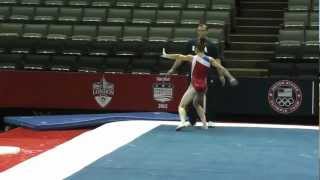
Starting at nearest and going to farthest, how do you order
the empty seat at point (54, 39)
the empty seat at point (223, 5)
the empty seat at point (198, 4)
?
the empty seat at point (54, 39), the empty seat at point (223, 5), the empty seat at point (198, 4)

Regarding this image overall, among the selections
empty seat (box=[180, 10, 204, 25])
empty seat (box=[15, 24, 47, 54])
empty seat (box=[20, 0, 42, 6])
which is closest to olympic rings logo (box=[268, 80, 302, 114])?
empty seat (box=[180, 10, 204, 25])

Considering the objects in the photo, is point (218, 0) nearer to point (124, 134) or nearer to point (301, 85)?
point (301, 85)

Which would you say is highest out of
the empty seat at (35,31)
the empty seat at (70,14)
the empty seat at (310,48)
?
the empty seat at (70,14)

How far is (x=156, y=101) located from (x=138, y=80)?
0.51m

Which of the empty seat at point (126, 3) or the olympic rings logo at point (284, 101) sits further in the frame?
the empty seat at point (126, 3)

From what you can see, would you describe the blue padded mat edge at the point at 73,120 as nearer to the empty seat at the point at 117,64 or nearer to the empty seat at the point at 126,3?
the empty seat at the point at 117,64

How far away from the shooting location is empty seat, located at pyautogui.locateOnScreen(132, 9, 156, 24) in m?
13.5

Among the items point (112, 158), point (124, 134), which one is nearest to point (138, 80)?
point (124, 134)

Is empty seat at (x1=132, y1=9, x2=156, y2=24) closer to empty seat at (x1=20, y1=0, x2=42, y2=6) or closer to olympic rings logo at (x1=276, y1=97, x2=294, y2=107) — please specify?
empty seat at (x1=20, y1=0, x2=42, y2=6)

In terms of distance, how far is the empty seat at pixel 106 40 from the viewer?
12.5 metres

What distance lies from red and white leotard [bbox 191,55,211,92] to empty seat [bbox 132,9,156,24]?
17.5 feet

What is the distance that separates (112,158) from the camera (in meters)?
5.95

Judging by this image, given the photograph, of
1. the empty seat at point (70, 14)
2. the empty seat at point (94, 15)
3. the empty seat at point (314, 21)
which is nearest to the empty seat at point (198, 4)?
the empty seat at point (94, 15)

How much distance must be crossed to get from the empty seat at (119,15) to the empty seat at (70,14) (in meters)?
0.73
